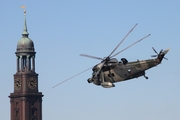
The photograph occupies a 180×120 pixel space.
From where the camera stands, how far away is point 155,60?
17425 centimetres

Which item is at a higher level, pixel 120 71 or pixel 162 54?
pixel 162 54

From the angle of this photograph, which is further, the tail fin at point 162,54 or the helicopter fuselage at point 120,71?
the helicopter fuselage at point 120,71

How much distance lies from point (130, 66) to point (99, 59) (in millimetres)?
7404

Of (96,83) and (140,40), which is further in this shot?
(96,83)

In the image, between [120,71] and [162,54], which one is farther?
[120,71]

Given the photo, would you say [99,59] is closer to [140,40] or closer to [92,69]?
[92,69]

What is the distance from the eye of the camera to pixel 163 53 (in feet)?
568

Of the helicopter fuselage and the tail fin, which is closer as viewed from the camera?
the tail fin

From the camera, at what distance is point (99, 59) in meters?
184

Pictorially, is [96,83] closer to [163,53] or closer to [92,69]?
[92,69]

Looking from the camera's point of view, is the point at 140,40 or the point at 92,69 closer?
the point at 140,40

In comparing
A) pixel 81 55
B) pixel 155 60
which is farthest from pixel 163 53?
pixel 81 55

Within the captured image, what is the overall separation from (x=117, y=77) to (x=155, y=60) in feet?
27.4

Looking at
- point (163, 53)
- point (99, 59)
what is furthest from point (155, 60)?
point (99, 59)
